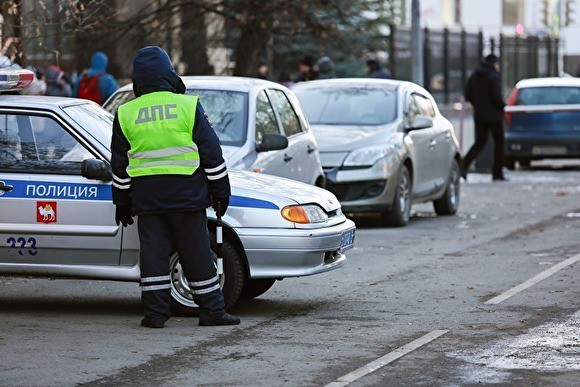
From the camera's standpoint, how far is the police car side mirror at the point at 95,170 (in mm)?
9461

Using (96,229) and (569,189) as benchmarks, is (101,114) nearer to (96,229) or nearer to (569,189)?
(96,229)

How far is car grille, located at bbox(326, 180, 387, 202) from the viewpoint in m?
15.9

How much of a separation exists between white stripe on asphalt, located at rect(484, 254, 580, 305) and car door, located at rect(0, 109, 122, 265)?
8.99ft

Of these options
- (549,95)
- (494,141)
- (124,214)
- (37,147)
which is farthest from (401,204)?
(549,95)

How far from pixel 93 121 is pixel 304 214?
5.05ft

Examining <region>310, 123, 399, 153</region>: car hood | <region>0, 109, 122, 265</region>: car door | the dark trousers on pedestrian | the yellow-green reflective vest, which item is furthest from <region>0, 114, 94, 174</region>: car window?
the dark trousers on pedestrian

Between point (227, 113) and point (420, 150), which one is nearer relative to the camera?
point (227, 113)

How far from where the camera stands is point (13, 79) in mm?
10141

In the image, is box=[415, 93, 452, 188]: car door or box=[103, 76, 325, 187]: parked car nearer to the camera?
box=[103, 76, 325, 187]: parked car

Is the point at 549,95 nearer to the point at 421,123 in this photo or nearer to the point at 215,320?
the point at 421,123

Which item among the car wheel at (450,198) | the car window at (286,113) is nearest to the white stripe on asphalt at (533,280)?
the car window at (286,113)

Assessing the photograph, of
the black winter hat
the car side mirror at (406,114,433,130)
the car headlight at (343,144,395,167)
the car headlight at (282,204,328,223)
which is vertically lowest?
the car headlight at (343,144,395,167)

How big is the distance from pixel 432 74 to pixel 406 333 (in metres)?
24.0

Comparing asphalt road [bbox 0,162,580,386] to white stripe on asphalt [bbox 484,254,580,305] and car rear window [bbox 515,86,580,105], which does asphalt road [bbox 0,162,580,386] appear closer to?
white stripe on asphalt [bbox 484,254,580,305]
